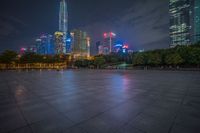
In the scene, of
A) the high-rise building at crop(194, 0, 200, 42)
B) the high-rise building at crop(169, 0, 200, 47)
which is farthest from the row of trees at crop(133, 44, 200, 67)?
the high-rise building at crop(169, 0, 200, 47)

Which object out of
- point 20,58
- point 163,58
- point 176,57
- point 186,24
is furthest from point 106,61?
point 186,24

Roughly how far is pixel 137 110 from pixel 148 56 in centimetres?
7250

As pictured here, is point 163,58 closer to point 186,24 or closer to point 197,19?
point 197,19

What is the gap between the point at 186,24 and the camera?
617ft

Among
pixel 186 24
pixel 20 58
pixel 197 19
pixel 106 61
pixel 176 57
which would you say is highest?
pixel 197 19

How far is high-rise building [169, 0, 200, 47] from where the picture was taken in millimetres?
170250

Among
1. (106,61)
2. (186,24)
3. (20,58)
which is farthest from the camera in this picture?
(186,24)

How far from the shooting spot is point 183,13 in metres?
194

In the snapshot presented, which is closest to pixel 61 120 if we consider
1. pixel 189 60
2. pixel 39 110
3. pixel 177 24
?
pixel 39 110

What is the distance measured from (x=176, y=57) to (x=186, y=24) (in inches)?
6153

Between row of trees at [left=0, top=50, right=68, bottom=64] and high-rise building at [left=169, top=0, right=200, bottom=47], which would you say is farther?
high-rise building at [left=169, top=0, right=200, bottom=47]

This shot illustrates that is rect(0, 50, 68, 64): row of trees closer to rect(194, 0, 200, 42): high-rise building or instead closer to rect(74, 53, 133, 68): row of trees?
rect(74, 53, 133, 68): row of trees

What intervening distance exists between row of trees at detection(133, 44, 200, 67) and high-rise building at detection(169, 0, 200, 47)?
120272 mm

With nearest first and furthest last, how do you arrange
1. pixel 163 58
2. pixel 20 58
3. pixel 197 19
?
pixel 163 58
pixel 20 58
pixel 197 19
